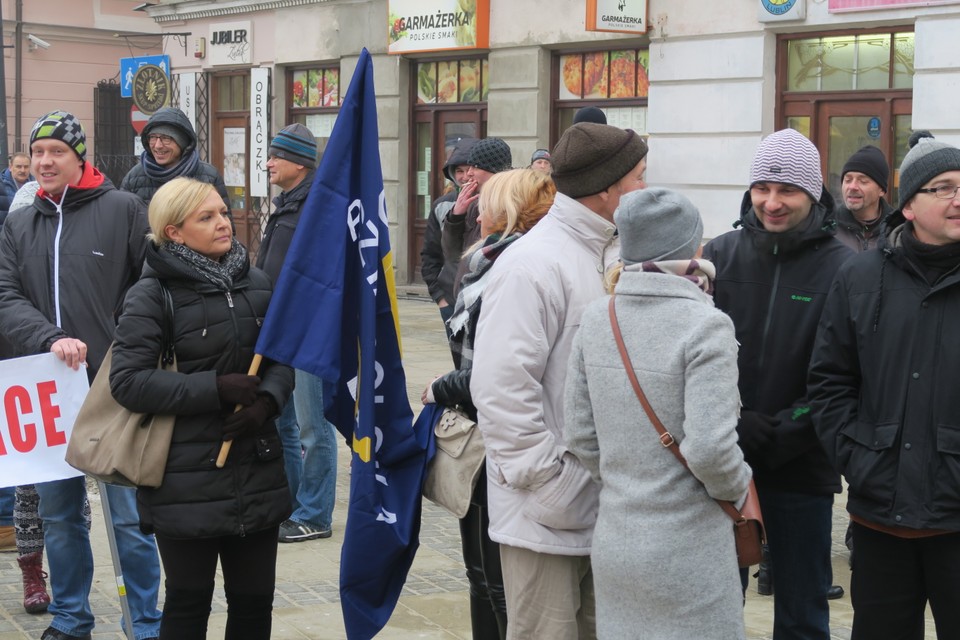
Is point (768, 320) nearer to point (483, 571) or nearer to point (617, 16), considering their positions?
point (483, 571)

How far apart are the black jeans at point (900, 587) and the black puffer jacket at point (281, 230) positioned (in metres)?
3.52

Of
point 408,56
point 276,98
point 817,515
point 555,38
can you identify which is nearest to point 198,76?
point 276,98

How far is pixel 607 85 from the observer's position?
1700cm

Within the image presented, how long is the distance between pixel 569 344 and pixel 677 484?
604mm

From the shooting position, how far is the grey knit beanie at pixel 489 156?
783 cm

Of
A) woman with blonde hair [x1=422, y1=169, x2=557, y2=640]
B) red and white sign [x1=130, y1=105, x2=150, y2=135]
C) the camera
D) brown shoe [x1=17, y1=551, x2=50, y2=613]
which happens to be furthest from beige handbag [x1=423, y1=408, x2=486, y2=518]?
the camera

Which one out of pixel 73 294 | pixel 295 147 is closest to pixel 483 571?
pixel 73 294

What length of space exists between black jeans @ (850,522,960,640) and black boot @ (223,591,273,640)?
1.89 metres

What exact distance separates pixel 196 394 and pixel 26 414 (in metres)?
1.22

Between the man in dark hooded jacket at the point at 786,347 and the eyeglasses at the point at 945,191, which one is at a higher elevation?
the eyeglasses at the point at 945,191

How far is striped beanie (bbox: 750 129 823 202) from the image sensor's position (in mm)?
4246

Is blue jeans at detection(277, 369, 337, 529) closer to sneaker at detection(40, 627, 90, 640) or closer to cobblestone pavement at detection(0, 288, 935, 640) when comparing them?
cobblestone pavement at detection(0, 288, 935, 640)

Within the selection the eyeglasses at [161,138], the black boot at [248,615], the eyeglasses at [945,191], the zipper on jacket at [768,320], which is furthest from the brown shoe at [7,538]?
the eyeglasses at [945,191]

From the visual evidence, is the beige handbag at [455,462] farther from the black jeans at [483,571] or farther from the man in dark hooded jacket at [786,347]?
the man in dark hooded jacket at [786,347]
